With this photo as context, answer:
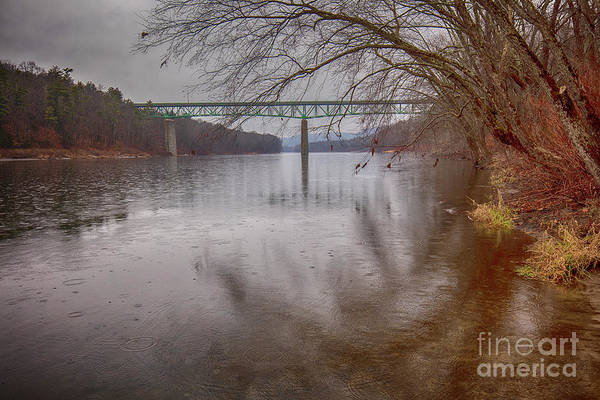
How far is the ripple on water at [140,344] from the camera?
4.18 metres

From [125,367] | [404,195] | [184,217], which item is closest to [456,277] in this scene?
[125,367]

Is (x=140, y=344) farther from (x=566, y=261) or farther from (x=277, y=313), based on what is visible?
(x=566, y=261)

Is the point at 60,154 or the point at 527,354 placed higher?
the point at 60,154

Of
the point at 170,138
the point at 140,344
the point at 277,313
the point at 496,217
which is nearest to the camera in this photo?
the point at 140,344

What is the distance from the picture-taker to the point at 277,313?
16.6ft

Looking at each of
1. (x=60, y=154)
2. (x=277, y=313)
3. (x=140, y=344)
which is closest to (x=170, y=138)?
(x=60, y=154)

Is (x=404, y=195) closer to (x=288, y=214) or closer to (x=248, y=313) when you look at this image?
(x=288, y=214)

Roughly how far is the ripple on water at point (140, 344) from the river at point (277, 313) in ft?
0.07

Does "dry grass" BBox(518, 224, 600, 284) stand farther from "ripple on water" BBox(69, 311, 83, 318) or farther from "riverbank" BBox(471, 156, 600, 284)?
"ripple on water" BBox(69, 311, 83, 318)

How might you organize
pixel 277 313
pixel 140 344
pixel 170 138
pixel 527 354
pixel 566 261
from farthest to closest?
pixel 170 138, pixel 566 261, pixel 277 313, pixel 140 344, pixel 527 354

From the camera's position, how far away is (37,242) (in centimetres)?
888

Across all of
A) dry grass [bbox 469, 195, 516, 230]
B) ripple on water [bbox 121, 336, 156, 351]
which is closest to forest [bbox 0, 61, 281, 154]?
dry grass [bbox 469, 195, 516, 230]

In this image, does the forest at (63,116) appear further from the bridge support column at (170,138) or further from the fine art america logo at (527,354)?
the fine art america logo at (527,354)

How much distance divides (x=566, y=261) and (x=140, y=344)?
6.06 metres
